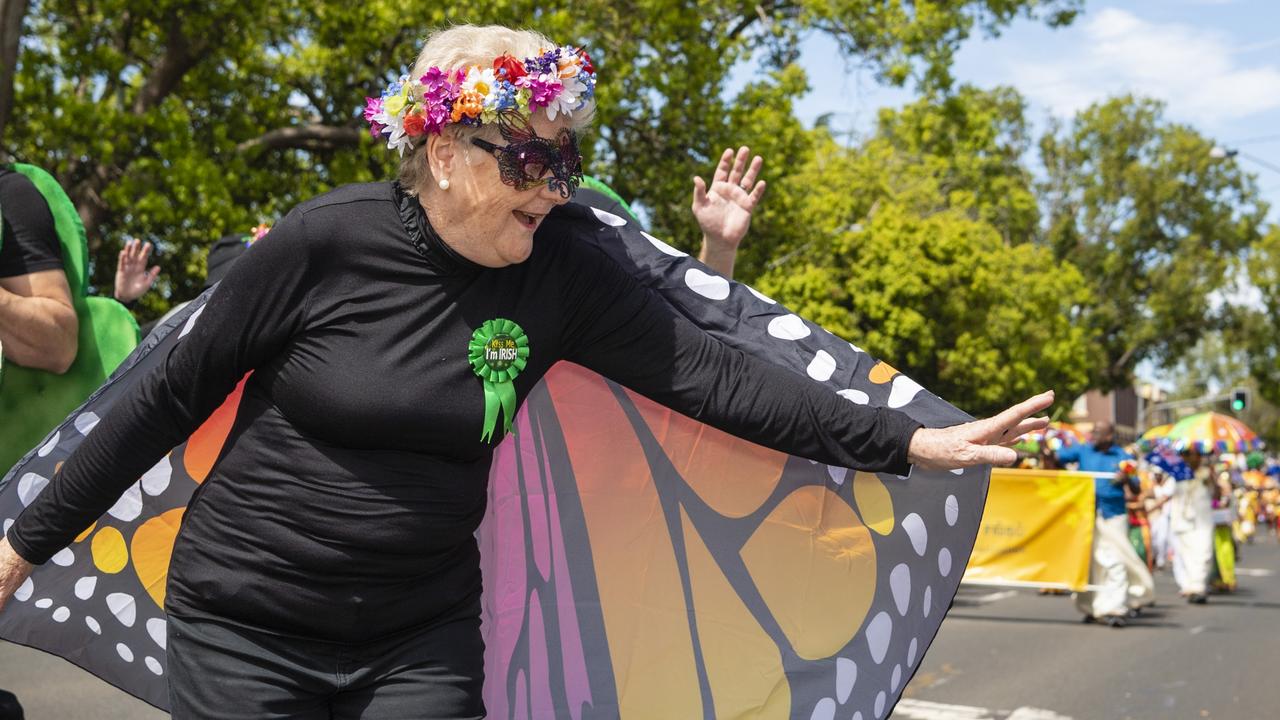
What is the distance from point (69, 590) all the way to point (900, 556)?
200 centimetres

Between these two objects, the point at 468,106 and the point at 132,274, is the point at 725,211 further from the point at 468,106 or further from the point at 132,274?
the point at 132,274

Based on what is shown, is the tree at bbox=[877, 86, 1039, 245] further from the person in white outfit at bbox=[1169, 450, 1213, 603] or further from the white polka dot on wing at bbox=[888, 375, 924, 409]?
the white polka dot on wing at bbox=[888, 375, 924, 409]

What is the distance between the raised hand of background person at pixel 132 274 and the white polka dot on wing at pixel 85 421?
331 cm

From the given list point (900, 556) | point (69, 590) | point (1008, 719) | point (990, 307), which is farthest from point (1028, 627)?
point (990, 307)

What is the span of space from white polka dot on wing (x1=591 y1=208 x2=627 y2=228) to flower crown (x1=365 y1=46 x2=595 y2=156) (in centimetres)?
63

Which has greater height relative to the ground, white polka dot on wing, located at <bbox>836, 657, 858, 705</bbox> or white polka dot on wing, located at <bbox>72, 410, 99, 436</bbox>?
white polka dot on wing, located at <bbox>72, 410, 99, 436</bbox>

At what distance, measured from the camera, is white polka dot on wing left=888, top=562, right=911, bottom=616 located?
3271mm

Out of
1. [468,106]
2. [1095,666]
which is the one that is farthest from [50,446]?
[1095,666]

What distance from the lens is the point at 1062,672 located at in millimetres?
9141

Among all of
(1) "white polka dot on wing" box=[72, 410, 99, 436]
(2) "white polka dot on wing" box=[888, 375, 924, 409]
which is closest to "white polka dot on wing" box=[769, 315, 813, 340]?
(2) "white polka dot on wing" box=[888, 375, 924, 409]

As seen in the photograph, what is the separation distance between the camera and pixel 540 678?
10.8 ft

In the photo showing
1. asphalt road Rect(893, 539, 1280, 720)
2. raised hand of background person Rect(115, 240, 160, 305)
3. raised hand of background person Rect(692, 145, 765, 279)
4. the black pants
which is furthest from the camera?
asphalt road Rect(893, 539, 1280, 720)

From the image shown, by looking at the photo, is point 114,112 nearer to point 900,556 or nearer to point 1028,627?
point 1028,627

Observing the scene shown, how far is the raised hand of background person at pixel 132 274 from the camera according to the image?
20.6 feet
